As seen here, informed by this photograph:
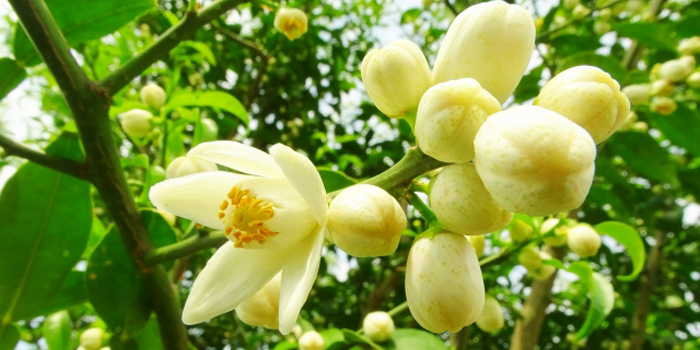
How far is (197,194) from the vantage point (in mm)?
641

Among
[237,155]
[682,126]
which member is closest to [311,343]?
[237,155]

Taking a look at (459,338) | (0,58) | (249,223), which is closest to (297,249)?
(249,223)

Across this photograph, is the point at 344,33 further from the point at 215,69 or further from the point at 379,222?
the point at 379,222

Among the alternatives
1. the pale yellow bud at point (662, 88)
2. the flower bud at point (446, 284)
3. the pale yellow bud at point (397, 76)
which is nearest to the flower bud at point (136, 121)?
the pale yellow bud at point (397, 76)

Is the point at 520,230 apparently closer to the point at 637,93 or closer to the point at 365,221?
the point at 365,221

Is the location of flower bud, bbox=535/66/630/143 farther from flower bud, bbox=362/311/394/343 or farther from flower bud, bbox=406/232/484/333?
flower bud, bbox=362/311/394/343

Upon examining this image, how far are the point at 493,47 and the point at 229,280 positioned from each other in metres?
0.40

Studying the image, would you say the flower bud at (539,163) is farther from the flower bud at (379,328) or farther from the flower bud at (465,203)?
the flower bud at (379,328)

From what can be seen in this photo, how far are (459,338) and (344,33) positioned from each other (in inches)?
67.8

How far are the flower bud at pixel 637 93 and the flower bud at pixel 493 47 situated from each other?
1.12m

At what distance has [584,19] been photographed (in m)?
2.02

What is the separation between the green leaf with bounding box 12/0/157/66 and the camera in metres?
0.89

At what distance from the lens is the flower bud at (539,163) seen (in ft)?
1.40

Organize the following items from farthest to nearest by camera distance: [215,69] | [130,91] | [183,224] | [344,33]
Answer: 1. [344,33]
2. [215,69]
3. [130,91]
4. [183,224]
